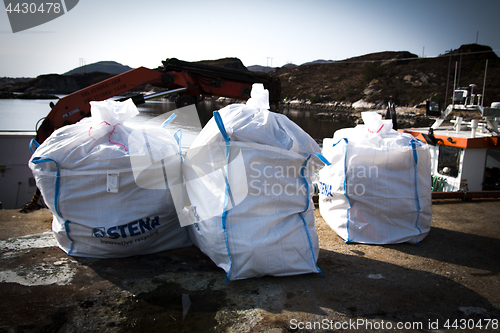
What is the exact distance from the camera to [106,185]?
8.92 feet

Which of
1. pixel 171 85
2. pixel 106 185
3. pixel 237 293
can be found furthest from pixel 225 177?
pixel 171 85

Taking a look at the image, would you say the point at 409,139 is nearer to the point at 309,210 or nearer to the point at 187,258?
the point at 309,210

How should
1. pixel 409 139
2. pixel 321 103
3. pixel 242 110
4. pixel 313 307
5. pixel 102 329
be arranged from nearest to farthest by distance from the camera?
pixel 102 329
pixel 313 307
pixel 242 110
pixel 409 139
pixel 321 103

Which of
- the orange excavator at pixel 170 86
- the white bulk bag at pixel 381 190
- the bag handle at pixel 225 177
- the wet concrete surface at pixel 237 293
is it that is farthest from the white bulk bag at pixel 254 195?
the orange excavator at pixel 170 86

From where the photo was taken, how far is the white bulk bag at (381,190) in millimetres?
3449

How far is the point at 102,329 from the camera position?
77.0 inches

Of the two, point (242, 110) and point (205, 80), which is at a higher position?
point (205, 80)

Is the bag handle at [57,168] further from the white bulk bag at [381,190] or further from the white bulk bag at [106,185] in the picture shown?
the white bulk bag at [381,190]

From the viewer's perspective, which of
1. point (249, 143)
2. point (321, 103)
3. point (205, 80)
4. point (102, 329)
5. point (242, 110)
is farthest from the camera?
point (321, 103)

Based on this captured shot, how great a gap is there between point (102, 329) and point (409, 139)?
128 inches

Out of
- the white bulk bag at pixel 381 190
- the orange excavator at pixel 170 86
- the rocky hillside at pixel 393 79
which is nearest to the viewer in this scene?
the white bulk bag at pixel 381 190

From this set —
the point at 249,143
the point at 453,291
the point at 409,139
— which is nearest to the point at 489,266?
the point at 453,291

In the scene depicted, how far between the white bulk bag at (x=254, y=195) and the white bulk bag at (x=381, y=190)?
0.87 m

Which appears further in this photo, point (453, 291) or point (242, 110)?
point (242, 110)
